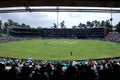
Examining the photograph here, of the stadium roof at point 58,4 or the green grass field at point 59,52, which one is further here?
the green grass field at point 59,52

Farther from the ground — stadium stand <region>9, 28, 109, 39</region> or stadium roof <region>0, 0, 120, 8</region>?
stadium roof <region>0, 0, 120, 8</region>

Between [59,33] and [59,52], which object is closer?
[59,52]

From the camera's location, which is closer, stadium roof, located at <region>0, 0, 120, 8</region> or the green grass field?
stadium roof, located at <region>0, 0, 120, 8</region>

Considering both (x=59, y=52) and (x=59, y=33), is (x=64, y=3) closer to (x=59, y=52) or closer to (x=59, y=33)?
(x=59, y=52)

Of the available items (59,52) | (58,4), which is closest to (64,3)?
(58,4)

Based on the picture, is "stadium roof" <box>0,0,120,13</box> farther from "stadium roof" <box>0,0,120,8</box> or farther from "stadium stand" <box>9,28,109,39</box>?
"stadium stand" <box>9,28,109,39</box>

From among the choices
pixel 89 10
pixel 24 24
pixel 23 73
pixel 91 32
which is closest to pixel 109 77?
pixel 89 10

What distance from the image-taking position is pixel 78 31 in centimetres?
13950

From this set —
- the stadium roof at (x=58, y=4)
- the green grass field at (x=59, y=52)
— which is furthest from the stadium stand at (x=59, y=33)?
the stadium roof at (x=58, y=4)

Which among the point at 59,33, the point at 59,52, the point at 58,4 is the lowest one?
the point at 59,52

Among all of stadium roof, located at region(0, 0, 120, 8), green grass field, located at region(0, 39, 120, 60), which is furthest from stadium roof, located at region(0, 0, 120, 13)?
green grass field, located at region(0, 39, 120, 60)

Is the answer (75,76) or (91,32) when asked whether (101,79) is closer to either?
(75,76)

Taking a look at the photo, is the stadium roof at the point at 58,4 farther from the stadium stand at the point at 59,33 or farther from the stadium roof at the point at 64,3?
the stadium stand at the point at 59,33

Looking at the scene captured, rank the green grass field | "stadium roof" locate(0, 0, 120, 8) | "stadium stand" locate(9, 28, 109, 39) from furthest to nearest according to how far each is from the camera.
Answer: "stadium stand" locate(9, 28, 109, 39) → the green grass field → "stadium roof" locate(0, 0, 120, 8)
